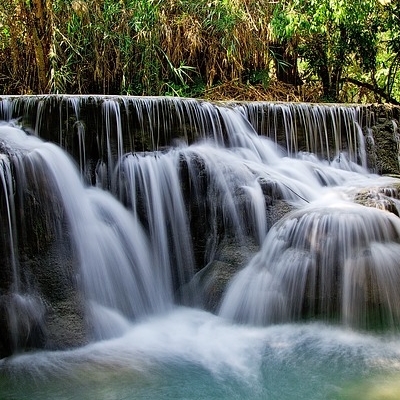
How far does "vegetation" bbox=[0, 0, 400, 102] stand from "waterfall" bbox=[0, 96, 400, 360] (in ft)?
9.42

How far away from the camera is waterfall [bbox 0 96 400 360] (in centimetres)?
427

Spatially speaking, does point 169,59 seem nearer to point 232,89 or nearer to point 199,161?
point 232,89

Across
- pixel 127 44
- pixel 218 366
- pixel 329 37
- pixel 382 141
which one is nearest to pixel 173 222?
pixel 218 366

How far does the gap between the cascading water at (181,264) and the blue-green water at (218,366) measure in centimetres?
2

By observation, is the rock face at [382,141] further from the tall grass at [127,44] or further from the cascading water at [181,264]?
the tall grass at [127,44]

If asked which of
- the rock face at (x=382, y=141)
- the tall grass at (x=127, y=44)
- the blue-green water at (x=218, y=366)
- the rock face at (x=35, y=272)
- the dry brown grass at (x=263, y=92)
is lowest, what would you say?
the blue-green water at (x=218, y=366)

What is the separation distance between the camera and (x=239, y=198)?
17.9 feet

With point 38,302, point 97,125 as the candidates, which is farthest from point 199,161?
point 38,302

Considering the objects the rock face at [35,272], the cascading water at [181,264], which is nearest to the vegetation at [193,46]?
the cascading water at [181,264]

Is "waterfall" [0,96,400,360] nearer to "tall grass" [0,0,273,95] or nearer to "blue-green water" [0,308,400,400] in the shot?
"blue-green water" [0,308,400,400]

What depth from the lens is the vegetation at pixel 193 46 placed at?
27.1 feet

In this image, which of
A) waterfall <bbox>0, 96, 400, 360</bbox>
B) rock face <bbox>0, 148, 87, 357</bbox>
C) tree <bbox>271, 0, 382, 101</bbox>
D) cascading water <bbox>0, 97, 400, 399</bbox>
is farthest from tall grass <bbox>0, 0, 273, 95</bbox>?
rock face <bbox>0, 148, 87, 357</bbox>

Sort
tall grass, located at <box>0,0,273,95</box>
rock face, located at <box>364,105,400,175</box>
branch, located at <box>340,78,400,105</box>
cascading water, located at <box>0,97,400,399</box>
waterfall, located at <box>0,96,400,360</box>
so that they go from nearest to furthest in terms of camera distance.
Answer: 1. cascading water, located at <box>0,97,400,399</box>
2. waterfall, located at <box>0,96,400,360</box>
3. rock face, located at <box>364,105,400,175</box>
4. tall grass, located at <box>0,0,273,95</box>
5. branch, located at <box>340,78,400,105</box>

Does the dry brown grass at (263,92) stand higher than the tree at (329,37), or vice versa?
the tree at (329,37)
